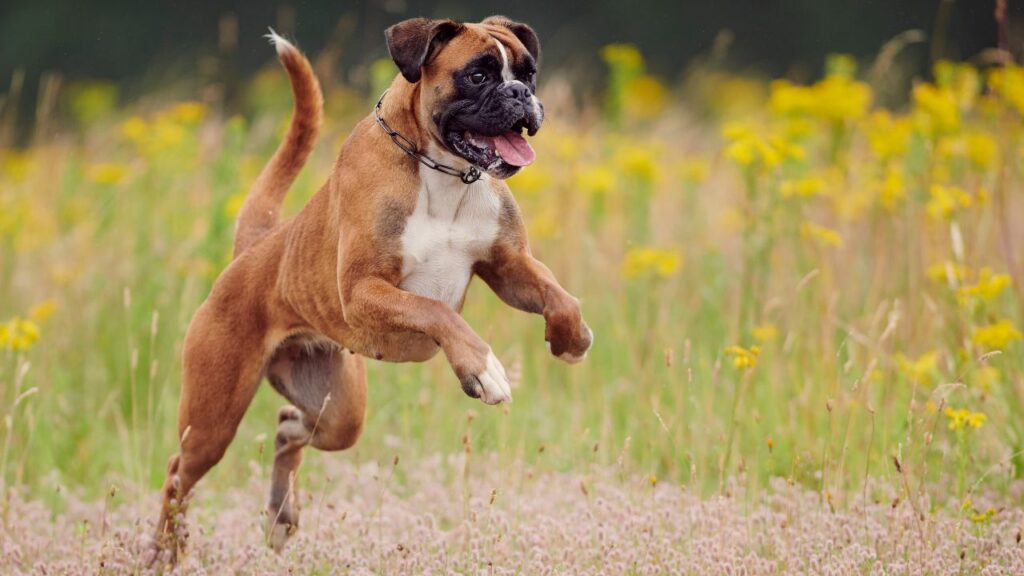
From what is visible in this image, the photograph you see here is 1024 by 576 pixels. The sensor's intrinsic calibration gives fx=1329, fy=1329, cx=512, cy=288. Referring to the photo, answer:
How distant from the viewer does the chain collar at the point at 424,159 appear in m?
4.08

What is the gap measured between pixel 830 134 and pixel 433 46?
388cm

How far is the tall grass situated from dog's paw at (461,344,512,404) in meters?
1.17

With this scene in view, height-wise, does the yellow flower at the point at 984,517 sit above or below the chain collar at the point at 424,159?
A: below

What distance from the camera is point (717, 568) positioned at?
397 centimetres

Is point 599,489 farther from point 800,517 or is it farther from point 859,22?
point 859,22

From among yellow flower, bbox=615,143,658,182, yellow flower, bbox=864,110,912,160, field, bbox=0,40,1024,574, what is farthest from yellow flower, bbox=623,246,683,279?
yellow flower, bbox=864,110,912,160

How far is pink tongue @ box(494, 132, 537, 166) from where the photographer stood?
3885mm

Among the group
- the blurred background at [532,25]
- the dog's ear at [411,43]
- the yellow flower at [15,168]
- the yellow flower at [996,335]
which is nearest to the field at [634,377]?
the yellow flower at [996,335]

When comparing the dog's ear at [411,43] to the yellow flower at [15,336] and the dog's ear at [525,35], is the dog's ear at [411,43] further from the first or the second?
the yellow flower at [15,336]

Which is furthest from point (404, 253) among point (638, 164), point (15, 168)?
point (15, 168)

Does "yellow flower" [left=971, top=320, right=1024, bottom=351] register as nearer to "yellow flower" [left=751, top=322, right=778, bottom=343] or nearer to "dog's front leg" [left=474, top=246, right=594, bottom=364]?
"yellow flower" [left=751, top=322, right=778, bottom=343]

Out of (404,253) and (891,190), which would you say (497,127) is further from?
(891,190)

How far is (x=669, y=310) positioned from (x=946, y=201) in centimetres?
177

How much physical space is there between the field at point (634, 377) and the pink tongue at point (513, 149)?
0.91 m
